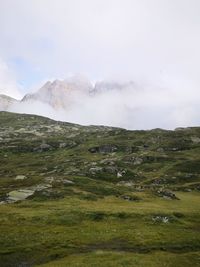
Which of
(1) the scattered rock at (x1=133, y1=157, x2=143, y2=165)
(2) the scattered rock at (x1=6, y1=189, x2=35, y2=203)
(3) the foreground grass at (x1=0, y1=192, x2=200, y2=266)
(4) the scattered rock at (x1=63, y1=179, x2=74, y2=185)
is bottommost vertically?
(3) the foreground grass at (x1=0, y1=192, x2=200, y2=266)

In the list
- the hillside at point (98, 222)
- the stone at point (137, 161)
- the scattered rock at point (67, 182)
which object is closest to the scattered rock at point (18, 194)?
the hillside at point (98, 222)

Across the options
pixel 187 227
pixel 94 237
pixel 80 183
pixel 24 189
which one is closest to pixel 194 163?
pixel 80 183

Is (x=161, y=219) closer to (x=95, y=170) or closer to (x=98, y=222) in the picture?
(x=98, y=222)

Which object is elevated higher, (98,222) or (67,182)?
(67,182)

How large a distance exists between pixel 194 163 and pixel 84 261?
407ft

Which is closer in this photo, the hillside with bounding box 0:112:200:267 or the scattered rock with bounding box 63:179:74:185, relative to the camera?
the hillside with bounding box 0:112:200:267

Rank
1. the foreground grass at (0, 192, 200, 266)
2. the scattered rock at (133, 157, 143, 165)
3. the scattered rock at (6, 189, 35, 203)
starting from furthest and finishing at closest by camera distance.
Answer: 1. the scattered rock at (133, 157, 143, 165)
2. the scattered rock at (6, 189, 35, 203)
3. the foreground grass at (0, 192, 200, 266)

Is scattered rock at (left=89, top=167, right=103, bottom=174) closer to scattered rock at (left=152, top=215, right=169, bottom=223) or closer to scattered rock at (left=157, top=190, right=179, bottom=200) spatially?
scattered rock at (left=157, top=190, right=179, bottom=200)

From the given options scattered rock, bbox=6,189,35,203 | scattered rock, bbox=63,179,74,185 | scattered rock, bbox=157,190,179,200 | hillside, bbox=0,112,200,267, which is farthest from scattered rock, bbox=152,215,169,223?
scattered rock, bbox=63,179,74,185

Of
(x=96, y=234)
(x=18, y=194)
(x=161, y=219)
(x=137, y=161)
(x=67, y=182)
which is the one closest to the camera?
(x=96, y=234)

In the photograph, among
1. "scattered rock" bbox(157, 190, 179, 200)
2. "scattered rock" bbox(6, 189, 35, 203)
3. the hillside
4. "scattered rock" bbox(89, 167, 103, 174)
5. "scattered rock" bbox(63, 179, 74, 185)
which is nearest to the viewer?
the hillside

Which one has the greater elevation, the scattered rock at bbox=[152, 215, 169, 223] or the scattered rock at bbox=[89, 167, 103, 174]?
the scattered rock at bbox=[89, 167, 103, 174]

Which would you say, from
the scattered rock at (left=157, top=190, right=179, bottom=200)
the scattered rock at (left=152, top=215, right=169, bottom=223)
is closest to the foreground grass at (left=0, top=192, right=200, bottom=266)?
the scattered rock at (left=152, top=215, right=169, bottom=223)

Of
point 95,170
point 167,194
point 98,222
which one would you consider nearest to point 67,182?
point 167,194
